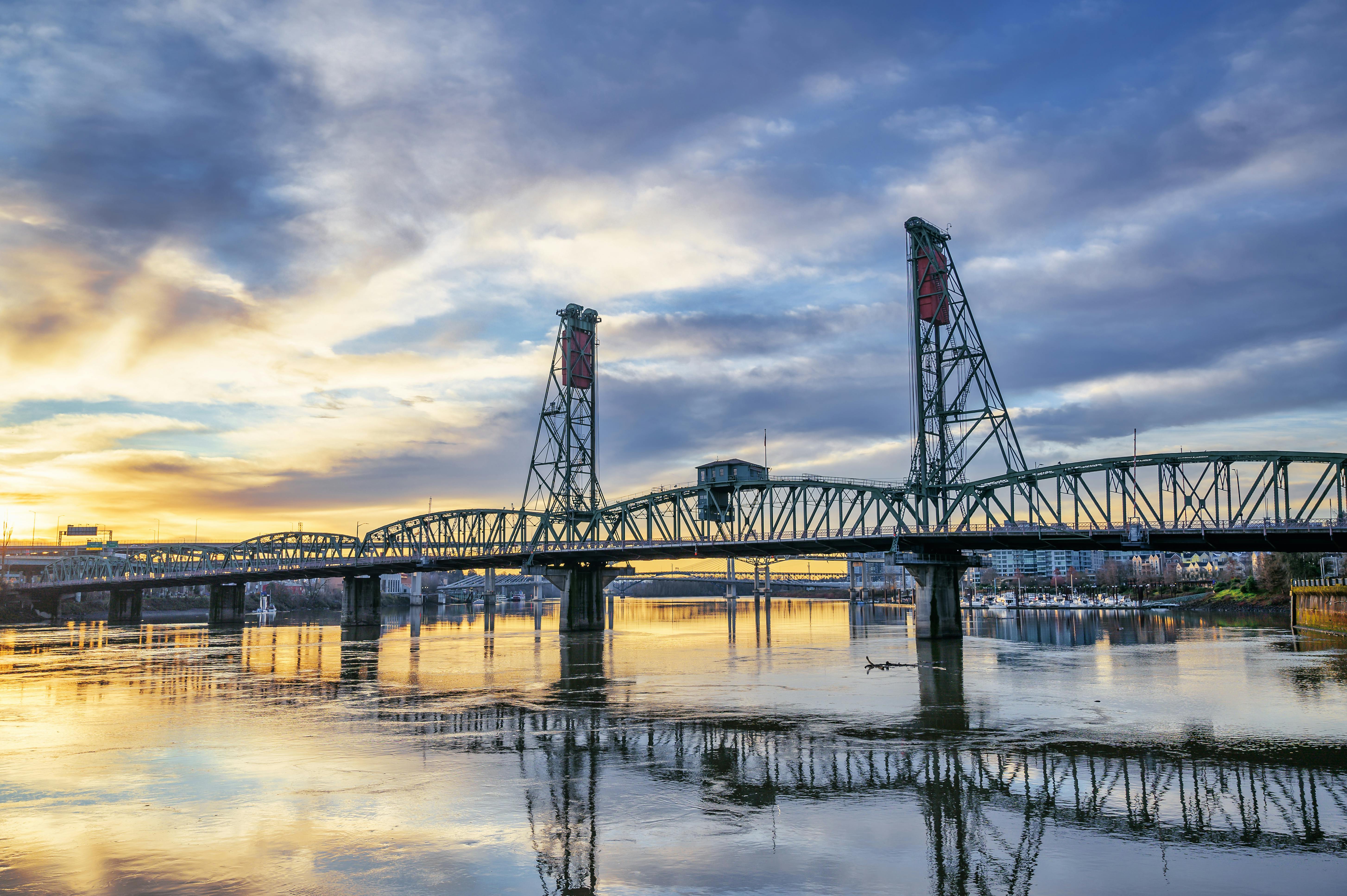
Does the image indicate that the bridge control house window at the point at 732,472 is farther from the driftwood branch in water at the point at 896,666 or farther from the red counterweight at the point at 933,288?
the driftwood branch in water at the point at 896,666

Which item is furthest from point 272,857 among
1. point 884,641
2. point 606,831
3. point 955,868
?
point 884,641

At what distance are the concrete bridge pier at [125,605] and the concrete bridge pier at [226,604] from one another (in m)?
22.9

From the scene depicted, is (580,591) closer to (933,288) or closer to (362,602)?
(362,602)

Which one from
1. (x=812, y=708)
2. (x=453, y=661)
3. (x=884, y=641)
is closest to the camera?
(x=812, y=708)

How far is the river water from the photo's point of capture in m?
17.9

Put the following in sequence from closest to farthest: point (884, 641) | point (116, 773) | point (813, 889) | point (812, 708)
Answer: point (813, 889)
point (116, 773)
point (812, 708)
point (884, 641)

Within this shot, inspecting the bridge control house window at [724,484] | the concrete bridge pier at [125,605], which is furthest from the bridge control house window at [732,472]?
the concrete bridge pier at [125,605]

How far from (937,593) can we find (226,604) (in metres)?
128

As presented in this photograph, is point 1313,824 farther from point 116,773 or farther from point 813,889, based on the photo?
point 116,773

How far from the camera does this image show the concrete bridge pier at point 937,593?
90062 millimetres

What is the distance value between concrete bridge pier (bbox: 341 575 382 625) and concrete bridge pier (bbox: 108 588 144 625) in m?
59.9

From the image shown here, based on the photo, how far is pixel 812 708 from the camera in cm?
4047

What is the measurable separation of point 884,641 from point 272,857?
82.5m

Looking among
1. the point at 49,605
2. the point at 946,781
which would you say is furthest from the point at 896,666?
the point at 49,605
